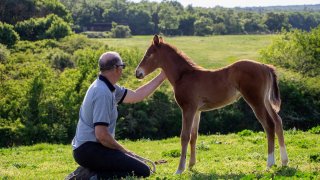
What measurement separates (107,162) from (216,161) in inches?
188

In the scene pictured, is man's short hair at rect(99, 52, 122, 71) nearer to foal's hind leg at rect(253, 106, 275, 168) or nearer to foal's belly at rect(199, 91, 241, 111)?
foal's belly at rect(199, 91, 241, 111)

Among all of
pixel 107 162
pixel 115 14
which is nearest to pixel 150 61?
pixel 107 162

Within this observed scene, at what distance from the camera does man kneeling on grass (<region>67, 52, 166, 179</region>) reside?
848cm

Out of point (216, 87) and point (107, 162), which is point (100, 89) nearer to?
point (107, 162)

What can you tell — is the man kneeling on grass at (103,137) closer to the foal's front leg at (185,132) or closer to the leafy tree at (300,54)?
the foal's front leg at (185,132)

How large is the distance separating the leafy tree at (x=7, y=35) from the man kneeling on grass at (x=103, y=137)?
78559 mm

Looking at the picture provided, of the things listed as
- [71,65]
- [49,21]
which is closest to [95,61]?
[71,65]

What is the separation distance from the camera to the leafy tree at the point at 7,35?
83.8m

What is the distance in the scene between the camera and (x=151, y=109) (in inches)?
1752

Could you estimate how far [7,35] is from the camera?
84.5 m

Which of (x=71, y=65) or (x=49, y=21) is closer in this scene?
(x=71, y=65)

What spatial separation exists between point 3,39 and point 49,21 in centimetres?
1578

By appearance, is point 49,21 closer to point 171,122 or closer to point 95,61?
point 95,61

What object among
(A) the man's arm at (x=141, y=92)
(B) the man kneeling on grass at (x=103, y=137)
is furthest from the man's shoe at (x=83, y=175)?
(A) the man's arm at (x=141, y=92)
